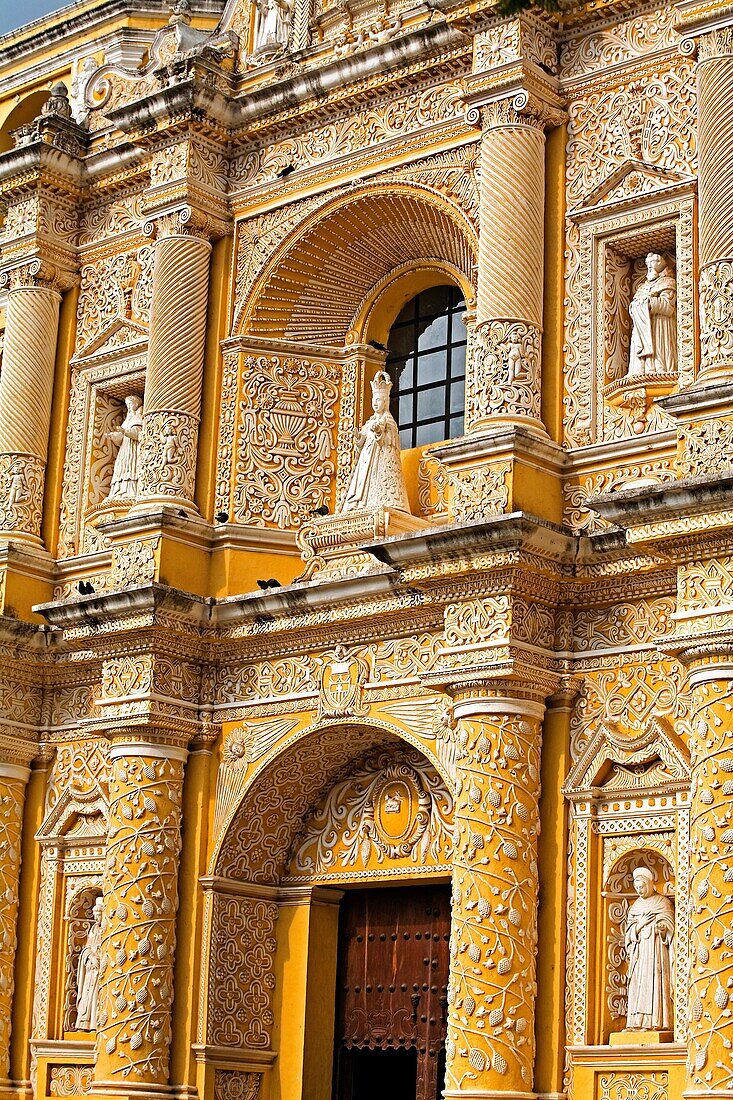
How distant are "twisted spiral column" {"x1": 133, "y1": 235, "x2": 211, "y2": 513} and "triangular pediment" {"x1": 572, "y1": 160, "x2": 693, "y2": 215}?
3.88m

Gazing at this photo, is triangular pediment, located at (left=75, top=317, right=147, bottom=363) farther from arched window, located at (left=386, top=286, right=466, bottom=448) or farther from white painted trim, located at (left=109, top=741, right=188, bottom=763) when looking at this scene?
Result: white painted trim, located at (left=109, top=741, right=188, bottom=763)

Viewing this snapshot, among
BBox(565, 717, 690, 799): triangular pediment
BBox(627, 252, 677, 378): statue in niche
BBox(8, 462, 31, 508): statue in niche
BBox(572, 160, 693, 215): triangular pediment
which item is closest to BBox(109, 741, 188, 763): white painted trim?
BBox(8, 462, 31, 508): statue in niche

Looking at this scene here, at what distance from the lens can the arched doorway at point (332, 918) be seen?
15.3 meters

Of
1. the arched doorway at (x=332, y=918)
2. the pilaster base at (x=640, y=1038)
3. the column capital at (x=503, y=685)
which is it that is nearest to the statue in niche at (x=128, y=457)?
the arched doorway at (x=332, y=918)

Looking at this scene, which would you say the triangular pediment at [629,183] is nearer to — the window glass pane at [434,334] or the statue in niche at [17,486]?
the window glass pane at [434,334]

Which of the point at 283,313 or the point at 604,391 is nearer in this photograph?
the point at 604,391

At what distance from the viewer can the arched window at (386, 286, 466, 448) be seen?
16.5 metres

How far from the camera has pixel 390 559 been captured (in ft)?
47.6

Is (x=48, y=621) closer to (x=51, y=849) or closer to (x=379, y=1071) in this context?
(x=51, y=849)

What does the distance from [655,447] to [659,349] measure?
0.82m

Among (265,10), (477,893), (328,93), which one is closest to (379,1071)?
(477,893)

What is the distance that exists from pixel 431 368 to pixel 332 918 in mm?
4726

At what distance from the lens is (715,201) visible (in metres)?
13.5

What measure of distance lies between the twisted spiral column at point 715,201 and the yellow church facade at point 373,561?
0.10 ft
